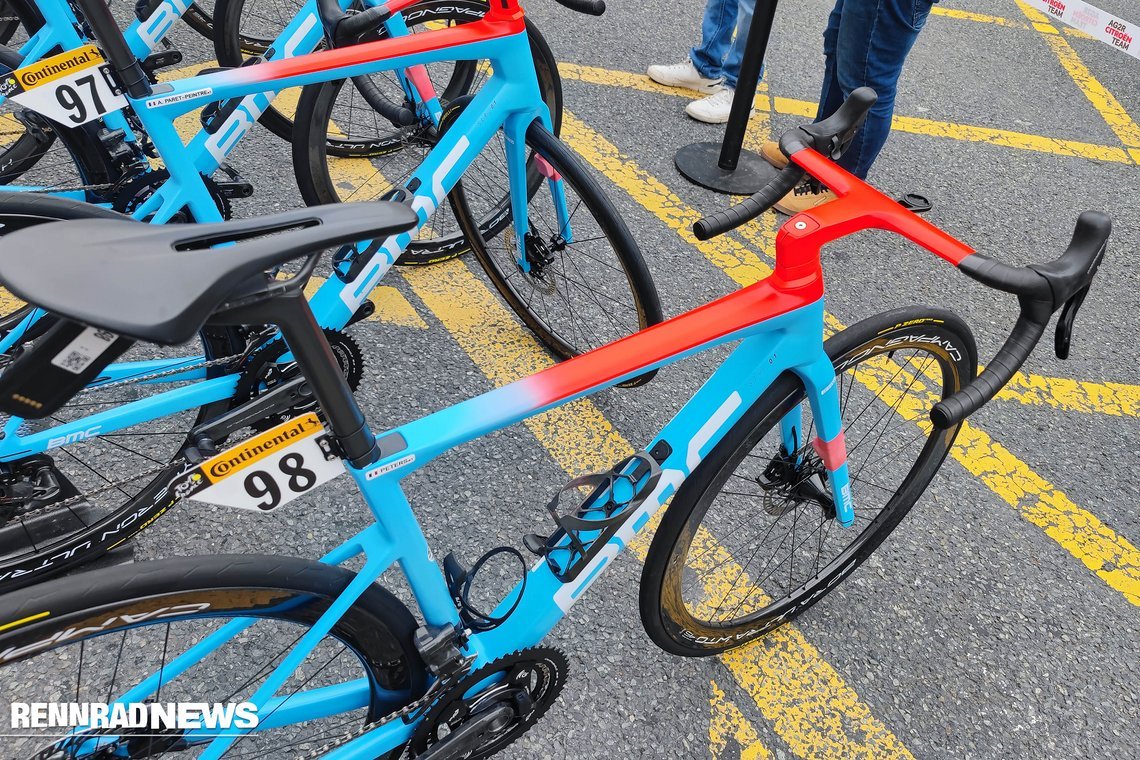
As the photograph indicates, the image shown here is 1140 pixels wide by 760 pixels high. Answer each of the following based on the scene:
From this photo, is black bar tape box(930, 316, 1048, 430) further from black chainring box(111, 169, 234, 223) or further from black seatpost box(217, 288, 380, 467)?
black chainring box(111, 169, 234, 223)

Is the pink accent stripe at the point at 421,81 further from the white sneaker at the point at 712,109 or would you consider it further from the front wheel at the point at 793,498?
the white sneaker at the point at 712,109

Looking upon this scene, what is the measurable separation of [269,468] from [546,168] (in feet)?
4.79

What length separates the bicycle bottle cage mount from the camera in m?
1.61

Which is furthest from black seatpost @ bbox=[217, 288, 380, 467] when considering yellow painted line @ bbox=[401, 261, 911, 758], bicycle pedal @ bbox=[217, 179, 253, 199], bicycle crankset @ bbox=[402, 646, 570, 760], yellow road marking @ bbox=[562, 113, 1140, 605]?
yellow road marking @ bbox=[562, 113, 1140, 605]

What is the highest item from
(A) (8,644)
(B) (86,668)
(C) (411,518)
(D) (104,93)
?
(D) (104,93)

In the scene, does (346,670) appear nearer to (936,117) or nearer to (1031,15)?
(936,117)

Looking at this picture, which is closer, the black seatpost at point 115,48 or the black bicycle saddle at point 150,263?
the black bicycle saddle at point 150,263

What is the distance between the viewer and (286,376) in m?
2.18

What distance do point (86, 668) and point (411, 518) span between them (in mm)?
1161

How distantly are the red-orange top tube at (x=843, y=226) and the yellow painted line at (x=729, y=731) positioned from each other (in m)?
1.21

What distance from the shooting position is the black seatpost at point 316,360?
1.07m

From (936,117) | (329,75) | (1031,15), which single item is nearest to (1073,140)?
(936,117)

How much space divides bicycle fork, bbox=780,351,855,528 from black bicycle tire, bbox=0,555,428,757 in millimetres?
935

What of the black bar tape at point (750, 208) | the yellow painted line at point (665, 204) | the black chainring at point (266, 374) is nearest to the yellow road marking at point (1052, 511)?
the yellow painted line at point (665, 204)
